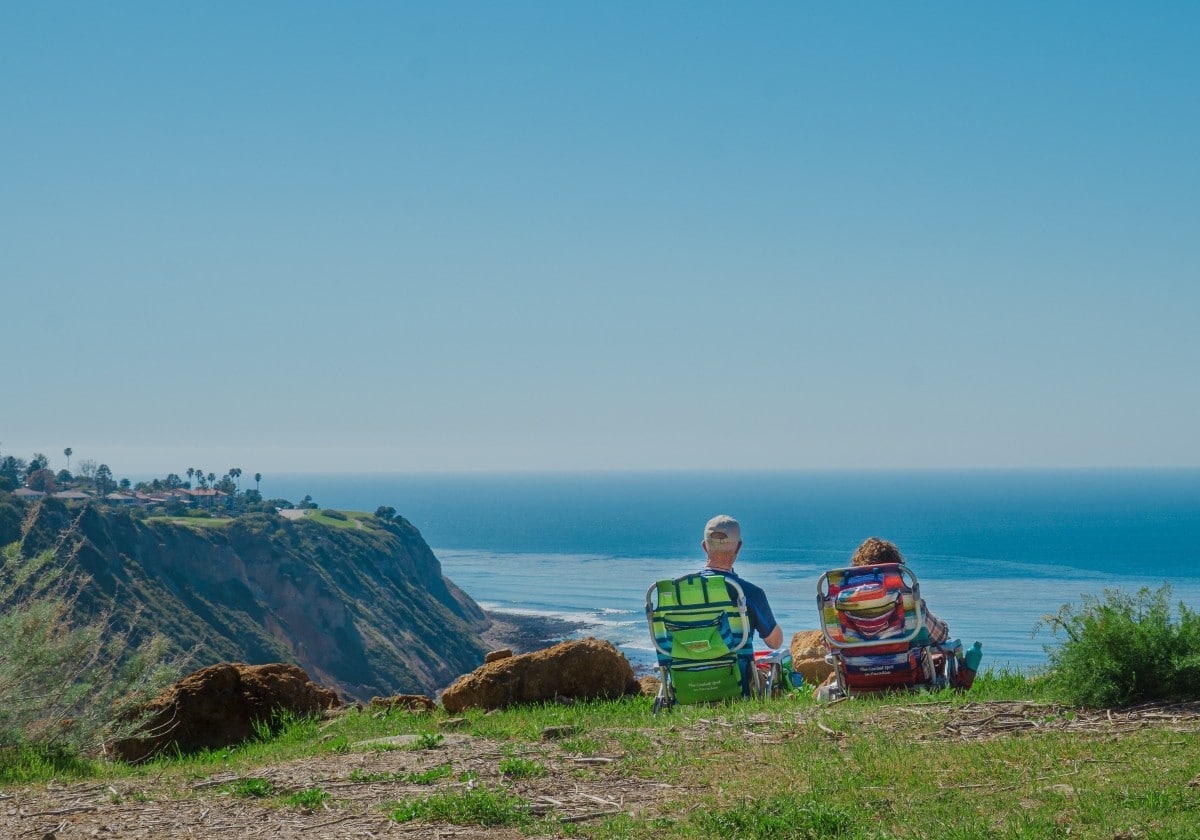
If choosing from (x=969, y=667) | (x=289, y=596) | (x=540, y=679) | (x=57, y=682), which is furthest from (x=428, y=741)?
(x=289, y=596)

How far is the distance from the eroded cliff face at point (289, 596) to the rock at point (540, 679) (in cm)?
6542

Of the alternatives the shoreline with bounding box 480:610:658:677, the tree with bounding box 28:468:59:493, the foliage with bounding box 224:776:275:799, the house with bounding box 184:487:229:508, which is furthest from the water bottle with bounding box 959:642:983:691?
the house with bounding box 184:487:229:508

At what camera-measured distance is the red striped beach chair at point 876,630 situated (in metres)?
8.62

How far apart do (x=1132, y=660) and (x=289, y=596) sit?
10140 centimetres

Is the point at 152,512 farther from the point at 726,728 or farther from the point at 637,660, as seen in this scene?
the point at 726,728

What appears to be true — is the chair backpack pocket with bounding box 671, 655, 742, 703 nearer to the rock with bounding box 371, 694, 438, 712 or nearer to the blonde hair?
the blonde hair

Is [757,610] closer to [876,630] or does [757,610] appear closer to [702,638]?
[702,638]

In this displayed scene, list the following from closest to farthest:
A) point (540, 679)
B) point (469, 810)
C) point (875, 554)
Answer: point (469, 810) → point (875, 554) → point (540, 679)

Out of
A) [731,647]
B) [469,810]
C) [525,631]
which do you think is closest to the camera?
[469,810]

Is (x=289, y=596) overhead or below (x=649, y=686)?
below

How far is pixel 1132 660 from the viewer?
7.36 metres

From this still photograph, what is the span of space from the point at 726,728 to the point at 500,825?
2222 millimetres

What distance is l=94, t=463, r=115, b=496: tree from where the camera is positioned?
144 m

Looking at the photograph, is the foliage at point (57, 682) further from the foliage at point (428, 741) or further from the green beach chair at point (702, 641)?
the green beach chair at point (702, 641)
